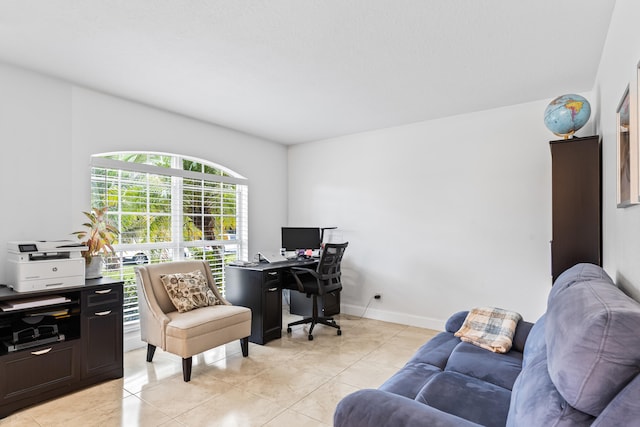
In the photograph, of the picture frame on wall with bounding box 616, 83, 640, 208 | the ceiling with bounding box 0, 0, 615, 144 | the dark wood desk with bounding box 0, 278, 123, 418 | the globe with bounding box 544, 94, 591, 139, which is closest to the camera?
the picture frame on wall with bounding box 616, 83, 640, 208

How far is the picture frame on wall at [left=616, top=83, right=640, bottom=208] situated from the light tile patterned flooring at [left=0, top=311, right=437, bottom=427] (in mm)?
2072

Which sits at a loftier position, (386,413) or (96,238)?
(96,238)

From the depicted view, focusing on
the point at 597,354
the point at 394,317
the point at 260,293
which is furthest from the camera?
the point at 394,317

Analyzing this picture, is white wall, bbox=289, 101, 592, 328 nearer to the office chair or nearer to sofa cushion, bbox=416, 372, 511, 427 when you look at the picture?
the office chair

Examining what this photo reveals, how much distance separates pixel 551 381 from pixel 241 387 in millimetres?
2277

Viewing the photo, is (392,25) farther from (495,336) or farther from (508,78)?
(495,336)

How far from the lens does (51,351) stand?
8.27 ft

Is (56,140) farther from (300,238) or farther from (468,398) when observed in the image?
(468,398)

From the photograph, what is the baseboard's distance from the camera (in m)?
4.14

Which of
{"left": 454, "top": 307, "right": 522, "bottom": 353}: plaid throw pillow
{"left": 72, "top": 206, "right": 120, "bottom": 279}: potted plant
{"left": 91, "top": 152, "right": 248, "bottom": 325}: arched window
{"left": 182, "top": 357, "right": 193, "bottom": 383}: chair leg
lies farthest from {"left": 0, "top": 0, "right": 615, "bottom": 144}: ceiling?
{"left": 182, "top": 357, "right": 193, "bottom": 383}: chair leg

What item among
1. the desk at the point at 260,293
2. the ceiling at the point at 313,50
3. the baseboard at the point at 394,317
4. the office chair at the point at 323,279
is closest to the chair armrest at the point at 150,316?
the desk at the point at 260,293

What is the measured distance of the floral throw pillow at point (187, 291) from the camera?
319 centimetres

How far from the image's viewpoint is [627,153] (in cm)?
154

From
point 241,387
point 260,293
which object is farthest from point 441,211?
point 241,387
